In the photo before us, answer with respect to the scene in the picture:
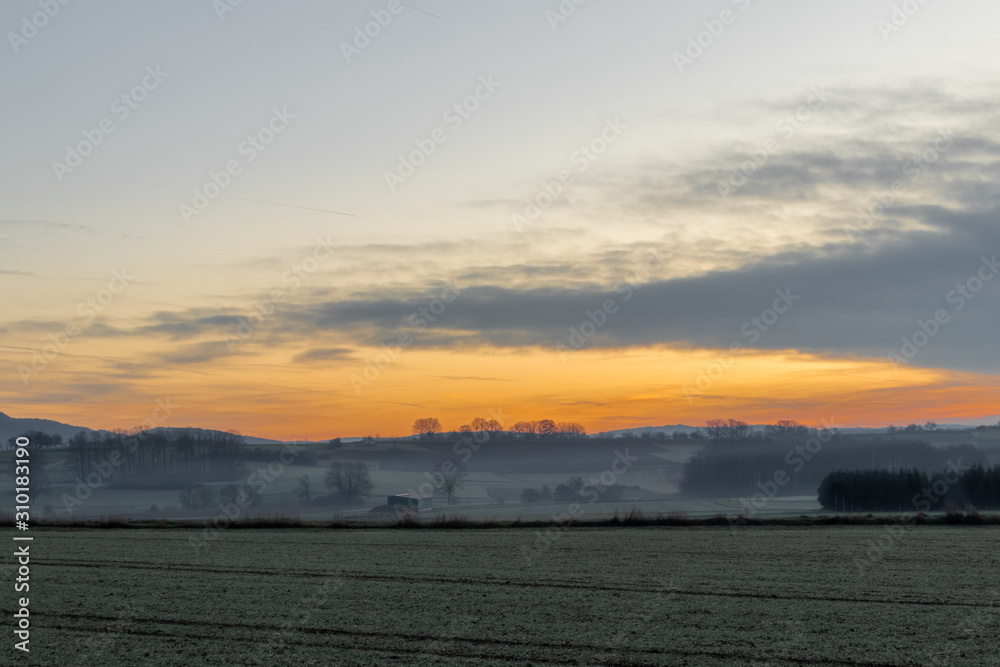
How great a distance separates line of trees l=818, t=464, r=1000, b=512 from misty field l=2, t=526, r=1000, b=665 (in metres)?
68.4

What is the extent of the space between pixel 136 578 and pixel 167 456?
130865 millimetres

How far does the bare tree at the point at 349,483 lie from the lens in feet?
450

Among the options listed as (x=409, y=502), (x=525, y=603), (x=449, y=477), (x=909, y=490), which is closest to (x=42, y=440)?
(x=409, y=502)

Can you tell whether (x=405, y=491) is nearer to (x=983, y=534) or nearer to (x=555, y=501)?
(x=555, y=501)

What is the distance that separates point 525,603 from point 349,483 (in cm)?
12566

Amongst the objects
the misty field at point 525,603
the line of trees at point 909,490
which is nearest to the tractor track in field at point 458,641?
the misty field at point 525,603

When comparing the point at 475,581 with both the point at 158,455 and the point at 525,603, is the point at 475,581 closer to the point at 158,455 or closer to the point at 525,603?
the point at 525,603

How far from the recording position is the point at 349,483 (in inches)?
5453

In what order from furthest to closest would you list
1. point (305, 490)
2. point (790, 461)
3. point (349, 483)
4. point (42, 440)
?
1. point (790, 461)
2. point (349, 483)
3. point (305, 490)
4. point (42, 440)

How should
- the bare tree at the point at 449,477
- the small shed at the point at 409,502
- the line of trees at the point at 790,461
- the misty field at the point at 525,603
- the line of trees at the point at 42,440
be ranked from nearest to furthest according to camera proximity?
1. the misty field at the point at 525,603
2. the line of trees at the point at 42,440
3. the small shed at the point at 409,502
4. the bare tree at the point at 449,477
5. the line of trees at the point at 790,461

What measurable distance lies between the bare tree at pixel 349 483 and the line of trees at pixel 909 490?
73.3 meters

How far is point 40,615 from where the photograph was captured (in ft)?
51.8

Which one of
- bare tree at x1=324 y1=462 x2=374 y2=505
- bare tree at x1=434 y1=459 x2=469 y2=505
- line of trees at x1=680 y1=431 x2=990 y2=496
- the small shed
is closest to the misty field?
the small shed

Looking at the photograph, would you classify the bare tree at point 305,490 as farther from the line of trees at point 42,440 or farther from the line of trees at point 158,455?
the line of trees at point 42,440
